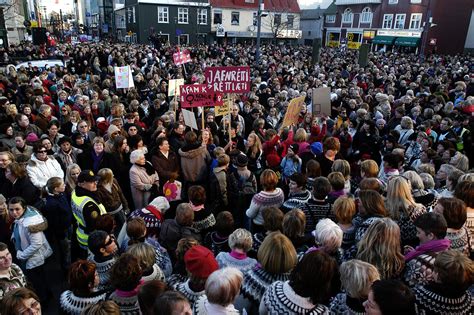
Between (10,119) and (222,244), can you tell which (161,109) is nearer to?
(10,119)

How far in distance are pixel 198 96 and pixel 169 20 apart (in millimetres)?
45835

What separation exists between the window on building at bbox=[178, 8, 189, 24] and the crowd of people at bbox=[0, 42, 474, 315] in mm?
44332

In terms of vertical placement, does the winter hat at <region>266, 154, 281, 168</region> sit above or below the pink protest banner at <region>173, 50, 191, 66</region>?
below

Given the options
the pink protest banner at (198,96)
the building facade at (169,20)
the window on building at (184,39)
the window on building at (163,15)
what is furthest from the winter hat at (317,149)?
the window on building at (184,39)

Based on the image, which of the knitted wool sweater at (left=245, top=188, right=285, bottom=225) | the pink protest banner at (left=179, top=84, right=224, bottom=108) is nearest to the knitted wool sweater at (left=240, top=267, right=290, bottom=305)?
the knitted wool sweater at (left=245, top=188, right=285, bottom=225)

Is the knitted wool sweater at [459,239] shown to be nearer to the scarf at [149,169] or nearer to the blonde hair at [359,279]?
the blonde hair at [359,279]

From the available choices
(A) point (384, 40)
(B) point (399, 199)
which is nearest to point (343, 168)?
(B) point (399, 199)

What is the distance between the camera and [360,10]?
169 ft

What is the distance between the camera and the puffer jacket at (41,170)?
550 cm

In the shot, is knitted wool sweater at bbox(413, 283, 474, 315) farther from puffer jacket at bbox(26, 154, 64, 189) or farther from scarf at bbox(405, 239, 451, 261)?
puffer jacket at bbox(26, 154, 64, 189)

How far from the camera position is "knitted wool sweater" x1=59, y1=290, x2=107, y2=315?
2.86 m

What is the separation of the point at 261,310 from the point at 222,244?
1050 millimetres

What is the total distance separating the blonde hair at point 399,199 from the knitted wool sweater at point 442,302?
4.29ft

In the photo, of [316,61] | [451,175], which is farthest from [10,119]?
[316,61]
